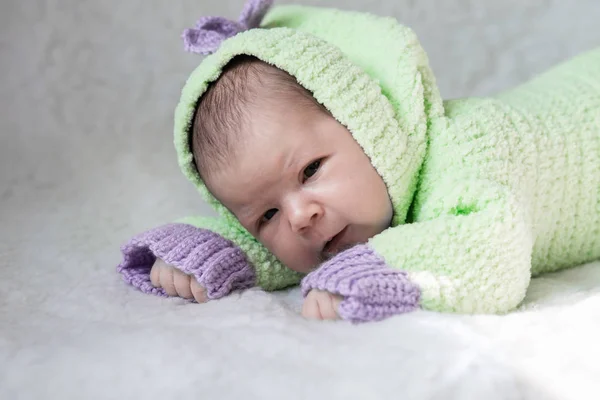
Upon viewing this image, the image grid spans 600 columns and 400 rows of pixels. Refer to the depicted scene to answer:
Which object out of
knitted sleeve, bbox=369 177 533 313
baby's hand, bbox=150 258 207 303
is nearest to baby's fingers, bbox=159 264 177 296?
baby's hand, bbox=150 258 207 303

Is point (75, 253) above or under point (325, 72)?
under

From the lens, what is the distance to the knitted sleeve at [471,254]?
0.98 metres

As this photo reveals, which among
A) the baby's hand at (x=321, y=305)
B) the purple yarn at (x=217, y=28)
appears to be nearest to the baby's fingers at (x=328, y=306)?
the baby's hand at (x=321, y=305)

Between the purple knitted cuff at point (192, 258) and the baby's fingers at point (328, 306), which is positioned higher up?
the purple knitted cuff at point (192, 258)

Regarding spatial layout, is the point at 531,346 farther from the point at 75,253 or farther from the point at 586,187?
the point at 75,253

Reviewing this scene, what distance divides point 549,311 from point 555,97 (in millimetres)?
472

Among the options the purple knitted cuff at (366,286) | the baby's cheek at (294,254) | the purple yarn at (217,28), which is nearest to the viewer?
the purple knitted cuff at (366,286)

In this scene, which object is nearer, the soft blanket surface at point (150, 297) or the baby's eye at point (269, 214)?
the soft blanket surface at point (150, 297)

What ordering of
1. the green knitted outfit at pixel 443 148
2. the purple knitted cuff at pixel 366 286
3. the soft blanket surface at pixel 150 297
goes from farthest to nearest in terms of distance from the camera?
the green knitted outfit at pixel 443 148 → the purple knitted cuff at pixel 366 286 → the soft blanket surface at pixel 150 297

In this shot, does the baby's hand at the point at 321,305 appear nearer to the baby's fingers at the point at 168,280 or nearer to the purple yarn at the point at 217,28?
the baby's fingers at the point at 168,280

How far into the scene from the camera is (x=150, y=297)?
1202mm

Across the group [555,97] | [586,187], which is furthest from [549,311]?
[555,97]

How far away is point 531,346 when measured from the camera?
84 centimetres

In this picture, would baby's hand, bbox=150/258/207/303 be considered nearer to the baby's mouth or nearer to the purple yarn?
the baby's mouth
